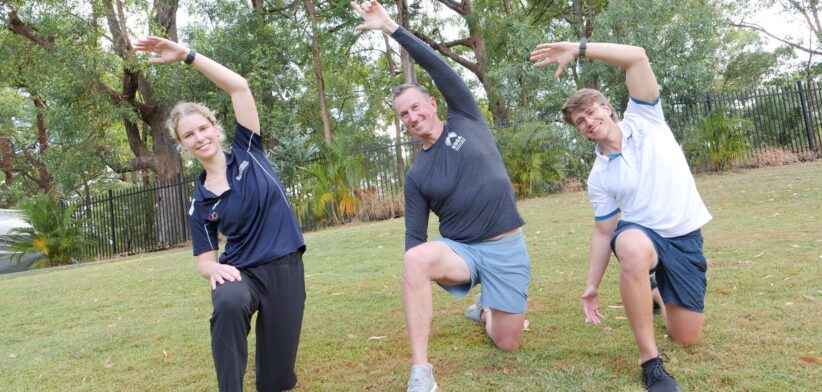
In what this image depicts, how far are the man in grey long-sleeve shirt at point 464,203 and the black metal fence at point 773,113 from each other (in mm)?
14070

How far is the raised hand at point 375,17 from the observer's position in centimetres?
352

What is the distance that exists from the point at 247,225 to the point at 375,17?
4.85ft

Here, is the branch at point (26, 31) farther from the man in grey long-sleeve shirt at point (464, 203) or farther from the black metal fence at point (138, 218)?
the man in grey long-sleeve shirt at point (464, 203)

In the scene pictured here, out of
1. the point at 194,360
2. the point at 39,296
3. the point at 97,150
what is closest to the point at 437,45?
the point at 97,150

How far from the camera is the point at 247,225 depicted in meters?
3.18

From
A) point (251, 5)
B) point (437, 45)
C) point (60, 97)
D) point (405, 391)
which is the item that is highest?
point (251, 5)

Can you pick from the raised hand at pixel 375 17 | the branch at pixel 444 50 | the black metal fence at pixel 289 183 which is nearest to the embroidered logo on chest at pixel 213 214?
the raised hand at pixel 375 17

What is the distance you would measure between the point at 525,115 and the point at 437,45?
5176 mm

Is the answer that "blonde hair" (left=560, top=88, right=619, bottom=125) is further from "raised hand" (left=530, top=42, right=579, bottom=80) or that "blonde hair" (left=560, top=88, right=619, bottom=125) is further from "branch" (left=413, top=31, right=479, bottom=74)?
"branch" (left=413, top=31, right=479, bottom=74)

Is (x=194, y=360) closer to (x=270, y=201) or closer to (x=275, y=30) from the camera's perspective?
(x=270, y=201)

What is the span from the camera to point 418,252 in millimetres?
3104

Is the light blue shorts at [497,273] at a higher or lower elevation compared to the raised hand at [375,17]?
lower

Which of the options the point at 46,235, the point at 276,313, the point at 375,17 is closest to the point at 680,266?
the point at 276,313

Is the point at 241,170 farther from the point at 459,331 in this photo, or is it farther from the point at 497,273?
the point at 459,331
